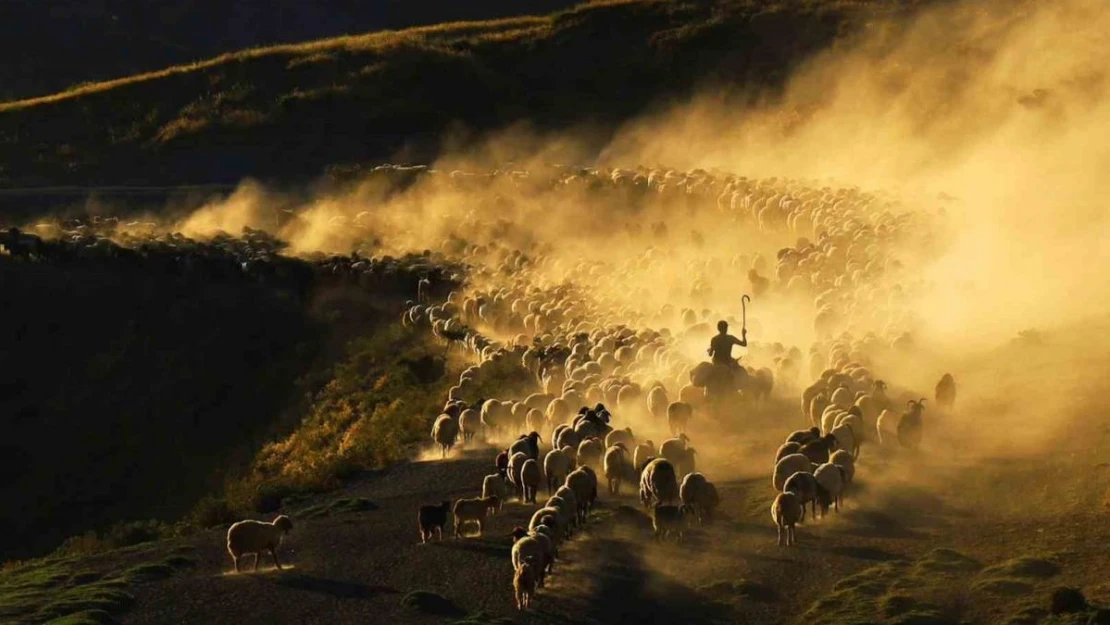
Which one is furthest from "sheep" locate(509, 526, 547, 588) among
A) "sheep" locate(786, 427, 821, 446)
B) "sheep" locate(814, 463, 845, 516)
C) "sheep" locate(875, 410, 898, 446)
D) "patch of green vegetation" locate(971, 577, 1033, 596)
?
"sheep" locate(875, 410, 898, 446)

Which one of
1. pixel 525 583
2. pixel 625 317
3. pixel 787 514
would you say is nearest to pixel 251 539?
pixel 525 583

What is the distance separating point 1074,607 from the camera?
65.1 feet

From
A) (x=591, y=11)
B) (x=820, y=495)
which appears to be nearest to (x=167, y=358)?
(x=820, y=495)

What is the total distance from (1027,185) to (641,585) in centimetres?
3296

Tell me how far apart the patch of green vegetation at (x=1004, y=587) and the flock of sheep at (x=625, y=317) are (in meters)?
3.18

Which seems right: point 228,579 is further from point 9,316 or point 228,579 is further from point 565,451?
point 9,316

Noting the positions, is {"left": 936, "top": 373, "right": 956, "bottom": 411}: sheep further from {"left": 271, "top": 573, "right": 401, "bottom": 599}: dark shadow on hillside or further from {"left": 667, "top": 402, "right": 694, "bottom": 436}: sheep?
{"left": 271, "top": 573, "right": 401, "bottom": 599}: dark shadow on hillside

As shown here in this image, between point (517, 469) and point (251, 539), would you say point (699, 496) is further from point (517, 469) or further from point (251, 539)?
point (251, 539)

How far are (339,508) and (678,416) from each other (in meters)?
6.41

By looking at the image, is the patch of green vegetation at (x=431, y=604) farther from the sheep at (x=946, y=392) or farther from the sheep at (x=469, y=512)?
the sheep at (x=946, y=392)

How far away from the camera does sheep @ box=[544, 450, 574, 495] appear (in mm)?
27703

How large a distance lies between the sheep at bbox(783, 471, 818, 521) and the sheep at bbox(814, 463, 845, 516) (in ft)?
0.97

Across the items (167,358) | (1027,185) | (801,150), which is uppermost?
(801,150)

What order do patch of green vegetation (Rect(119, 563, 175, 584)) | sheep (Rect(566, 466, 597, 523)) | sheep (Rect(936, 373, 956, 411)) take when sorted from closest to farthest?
1. patch of green vegetation (Rect(119, 563, 175, 584))
2. sheep (Rect(566, 466, 597, 523))
3. sheep (Rect(936, 373, 956, 411))
